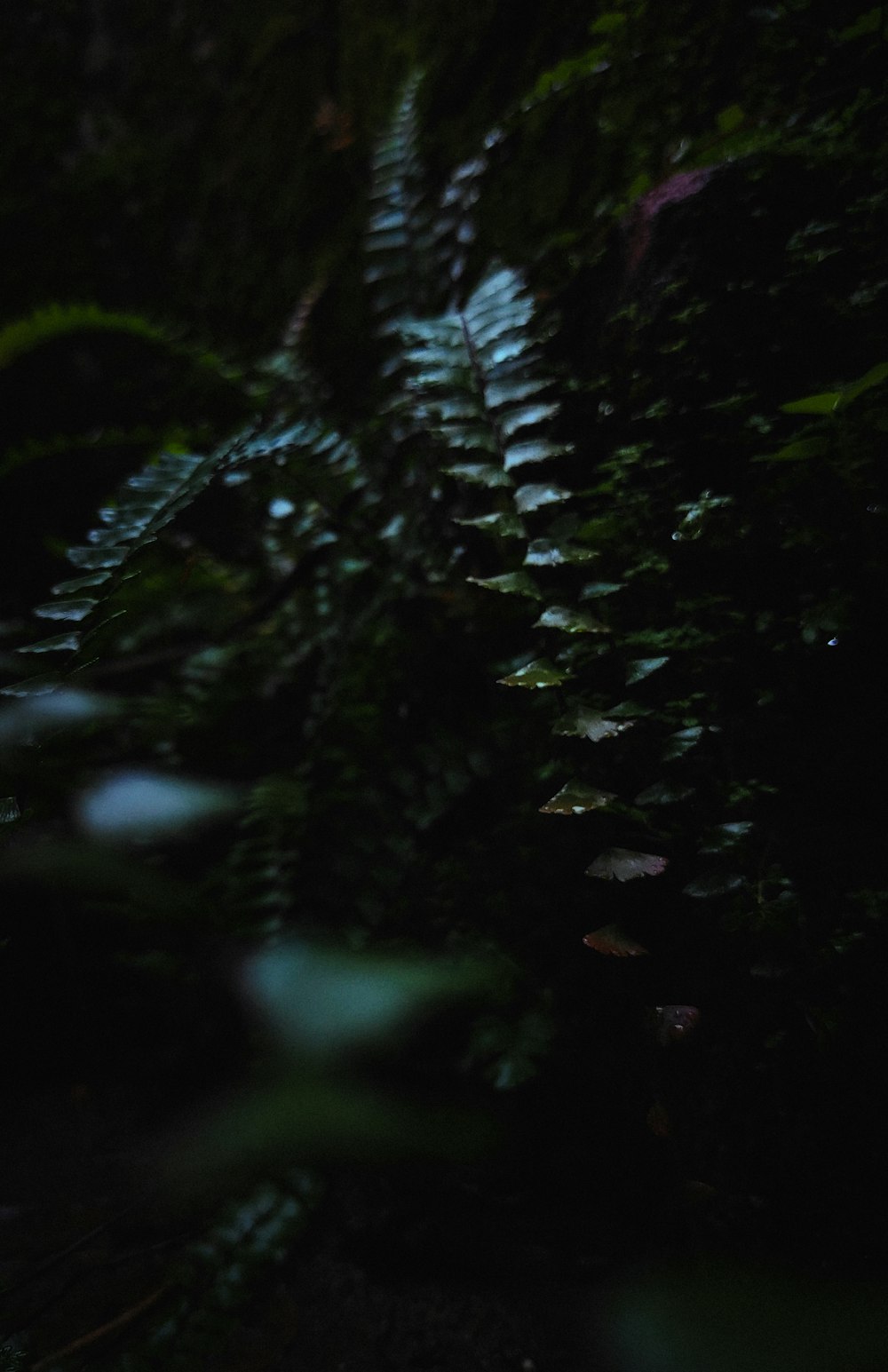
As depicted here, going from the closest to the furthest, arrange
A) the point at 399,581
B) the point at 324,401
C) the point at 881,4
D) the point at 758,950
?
the point at 758,950
the point at 881,4
the point at 399,581
the point at 324,401

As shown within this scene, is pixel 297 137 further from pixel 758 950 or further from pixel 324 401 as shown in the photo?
pixel 758 950

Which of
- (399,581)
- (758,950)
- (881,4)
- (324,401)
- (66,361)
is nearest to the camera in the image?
(758,950)

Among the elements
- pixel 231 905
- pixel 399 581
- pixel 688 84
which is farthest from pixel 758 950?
pixel 688 84

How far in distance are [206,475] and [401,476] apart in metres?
0.52

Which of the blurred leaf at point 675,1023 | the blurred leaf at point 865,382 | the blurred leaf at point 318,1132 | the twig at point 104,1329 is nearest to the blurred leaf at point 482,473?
the blurred leaf at point 865,382

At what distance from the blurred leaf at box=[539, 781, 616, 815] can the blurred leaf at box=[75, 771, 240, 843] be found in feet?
2.53

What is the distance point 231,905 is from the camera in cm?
145

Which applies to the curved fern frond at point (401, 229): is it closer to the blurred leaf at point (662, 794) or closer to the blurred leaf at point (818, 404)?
the blurred leaf at point (818, 404)

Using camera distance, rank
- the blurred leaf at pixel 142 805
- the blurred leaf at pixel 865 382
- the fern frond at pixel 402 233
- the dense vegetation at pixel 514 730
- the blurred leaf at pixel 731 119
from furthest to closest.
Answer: the fern frond at pixel 402 233 < the blurred leaf at pixel 142 805 < the blurred leaf at pixel 731 119 < the dense vegetation at pixel 514 730 < the blurred leaf at pixel 865 382

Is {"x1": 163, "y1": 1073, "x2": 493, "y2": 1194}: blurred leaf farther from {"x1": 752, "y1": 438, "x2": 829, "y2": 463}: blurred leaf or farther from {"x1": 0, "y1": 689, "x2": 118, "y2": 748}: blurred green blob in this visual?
{"x1": 752, "y1": 438, "x2": 829, "y2": 463}: blurred leaf

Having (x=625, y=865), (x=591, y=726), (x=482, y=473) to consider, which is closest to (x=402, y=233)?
(x=482, y=473)

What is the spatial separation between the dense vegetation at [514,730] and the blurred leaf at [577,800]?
0.04 ft

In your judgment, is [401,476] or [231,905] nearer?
[231,905]

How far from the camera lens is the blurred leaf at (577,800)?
821 mm
